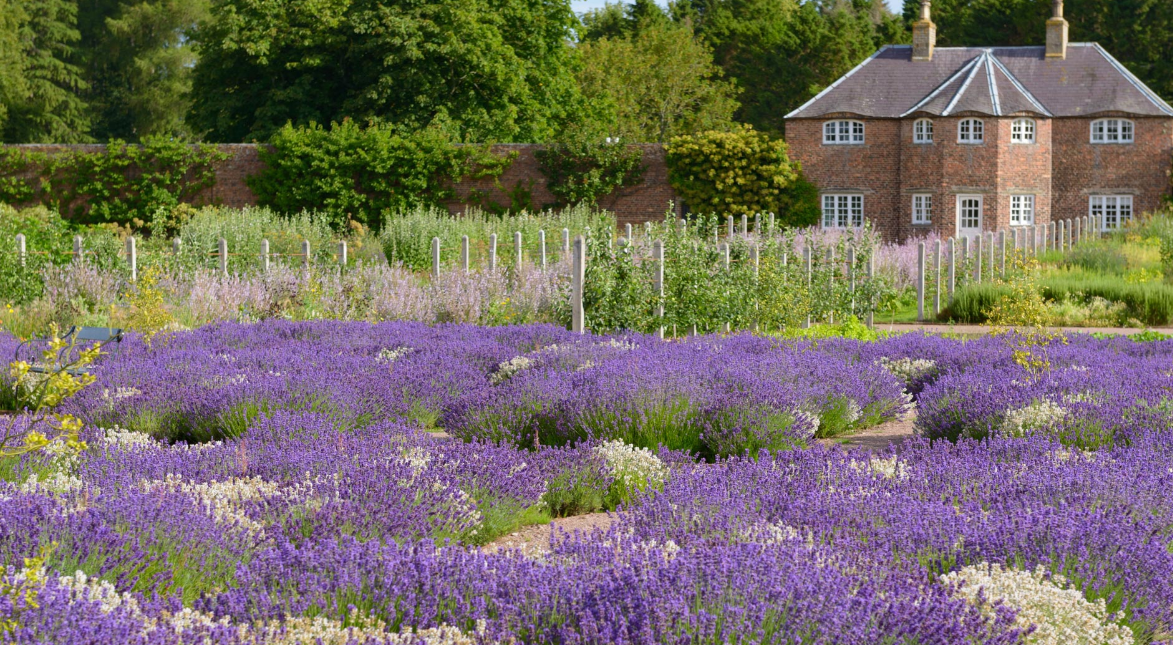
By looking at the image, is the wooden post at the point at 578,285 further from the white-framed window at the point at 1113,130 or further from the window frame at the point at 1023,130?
the white-framed window at the point at 1113,130

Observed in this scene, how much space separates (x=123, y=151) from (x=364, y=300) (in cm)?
1746

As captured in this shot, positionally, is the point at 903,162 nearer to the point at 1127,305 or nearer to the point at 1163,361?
the point at 1127,305

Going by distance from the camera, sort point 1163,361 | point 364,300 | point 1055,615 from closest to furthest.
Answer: point 1055,615, point 1163,361, point 364,300

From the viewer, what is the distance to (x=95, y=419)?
712cm

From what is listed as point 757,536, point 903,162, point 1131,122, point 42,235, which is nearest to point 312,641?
point 757,536

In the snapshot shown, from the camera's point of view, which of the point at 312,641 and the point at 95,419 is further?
the point at 95,419

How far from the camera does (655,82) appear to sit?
43125 mm

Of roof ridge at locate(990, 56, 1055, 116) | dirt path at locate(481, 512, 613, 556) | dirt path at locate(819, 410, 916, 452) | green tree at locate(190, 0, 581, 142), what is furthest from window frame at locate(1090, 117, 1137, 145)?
dirt path at locate(481, 512, 613, 556)

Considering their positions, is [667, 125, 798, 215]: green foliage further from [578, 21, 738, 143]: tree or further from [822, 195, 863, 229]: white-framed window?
[578, 21, 738, 143]: tree

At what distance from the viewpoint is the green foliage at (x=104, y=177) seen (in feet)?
93.7

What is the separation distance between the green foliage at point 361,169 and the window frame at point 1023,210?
1417 cm

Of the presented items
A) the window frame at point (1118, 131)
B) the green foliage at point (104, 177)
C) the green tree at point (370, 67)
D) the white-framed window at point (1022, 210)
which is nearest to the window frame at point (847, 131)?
the white-framed window at point (1022, 210)

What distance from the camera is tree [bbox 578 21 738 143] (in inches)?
1677

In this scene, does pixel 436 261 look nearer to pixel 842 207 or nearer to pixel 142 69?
pixel 842 207
